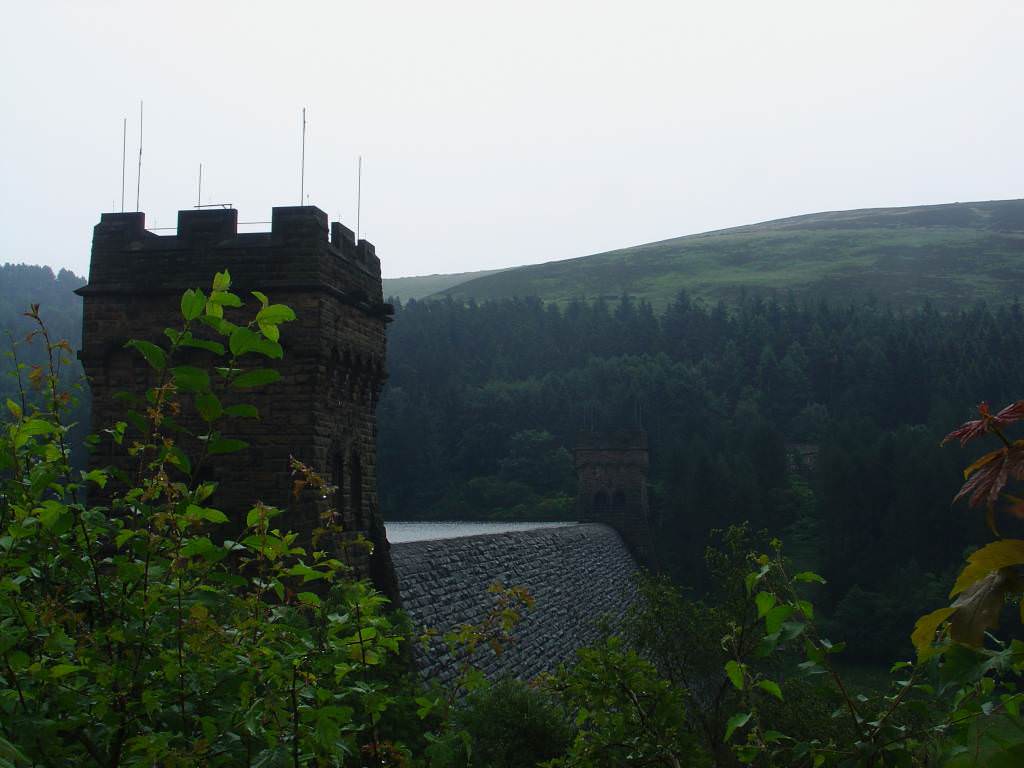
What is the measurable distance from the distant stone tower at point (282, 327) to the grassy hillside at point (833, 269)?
138 m

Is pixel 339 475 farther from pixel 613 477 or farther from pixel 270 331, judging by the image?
pixel 613 477

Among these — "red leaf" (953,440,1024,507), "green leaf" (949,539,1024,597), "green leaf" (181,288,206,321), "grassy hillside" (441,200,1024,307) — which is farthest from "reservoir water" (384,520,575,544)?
"grassy hillside" (441,200,1024,307)

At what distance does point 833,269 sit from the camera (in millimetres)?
171250

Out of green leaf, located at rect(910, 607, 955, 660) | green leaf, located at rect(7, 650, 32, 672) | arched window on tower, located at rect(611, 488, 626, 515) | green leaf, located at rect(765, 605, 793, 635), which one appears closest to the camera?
green leaf, located at rect(910, 607, 955, 660)

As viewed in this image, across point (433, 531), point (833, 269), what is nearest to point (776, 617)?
point (433, 531)

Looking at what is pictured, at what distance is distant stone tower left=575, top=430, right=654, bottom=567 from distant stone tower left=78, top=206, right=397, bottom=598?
37601mm

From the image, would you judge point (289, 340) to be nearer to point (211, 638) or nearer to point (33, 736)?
point (211, 638)

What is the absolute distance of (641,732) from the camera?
5.35 metres

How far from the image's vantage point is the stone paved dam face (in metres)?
17.7

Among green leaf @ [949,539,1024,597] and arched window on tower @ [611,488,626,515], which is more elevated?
green leaf @ [949,539,1024,597]

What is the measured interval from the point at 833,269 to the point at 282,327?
169037mm

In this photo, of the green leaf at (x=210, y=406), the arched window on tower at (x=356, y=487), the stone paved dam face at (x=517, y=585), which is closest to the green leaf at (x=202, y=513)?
the green leaf at (x=210, y=406)

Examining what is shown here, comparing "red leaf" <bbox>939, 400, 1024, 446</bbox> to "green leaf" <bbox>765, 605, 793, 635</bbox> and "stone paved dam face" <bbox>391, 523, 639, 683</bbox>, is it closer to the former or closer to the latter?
"green leaf" <bbox>765, 605, 793, 635</bbox>

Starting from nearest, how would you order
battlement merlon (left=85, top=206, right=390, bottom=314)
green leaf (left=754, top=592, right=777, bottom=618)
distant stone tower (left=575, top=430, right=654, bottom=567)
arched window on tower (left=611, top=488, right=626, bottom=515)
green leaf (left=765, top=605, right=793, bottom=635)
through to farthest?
green leaf (left=765, top=605, right=793, bottom=635)
green leaf (left=754, top=592, right=777, bottom=618)
battlement merlon (left=85, top=206, right=390, bottom=314)
distant stone tower (left=575, top=430, right=654, bottom=567)
arched window on tower (left=611, top=488, right=626, bottom=515)
